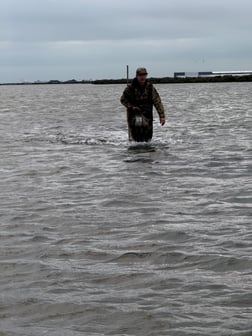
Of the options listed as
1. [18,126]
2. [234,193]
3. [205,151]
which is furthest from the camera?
[18,126]

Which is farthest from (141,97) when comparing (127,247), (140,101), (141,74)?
(127,247)

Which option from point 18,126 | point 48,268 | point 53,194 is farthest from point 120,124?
point 48,268

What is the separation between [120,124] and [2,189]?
16.0 metres

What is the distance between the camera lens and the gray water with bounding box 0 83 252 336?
4.86m

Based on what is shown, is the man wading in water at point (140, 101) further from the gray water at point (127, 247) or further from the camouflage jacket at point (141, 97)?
the gray water at point (127, 247)

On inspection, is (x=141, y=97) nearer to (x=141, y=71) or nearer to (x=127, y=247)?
(x=141, y=71)

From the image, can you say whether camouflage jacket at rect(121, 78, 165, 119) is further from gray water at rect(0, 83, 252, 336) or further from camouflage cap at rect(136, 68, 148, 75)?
gray water at rect(0, 83, 252, 336)

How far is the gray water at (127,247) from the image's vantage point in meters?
4.86

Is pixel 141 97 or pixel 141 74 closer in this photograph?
pixel 141 74

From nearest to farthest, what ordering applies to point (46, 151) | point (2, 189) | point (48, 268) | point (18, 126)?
point (48, 268)
point (2, 189)
point (46, 151)
point (18, 126)

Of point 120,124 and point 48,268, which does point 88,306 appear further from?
point 120,124

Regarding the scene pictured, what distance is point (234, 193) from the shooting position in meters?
9.61

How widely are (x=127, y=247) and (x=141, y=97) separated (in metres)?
9.92

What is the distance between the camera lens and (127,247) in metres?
6.77
